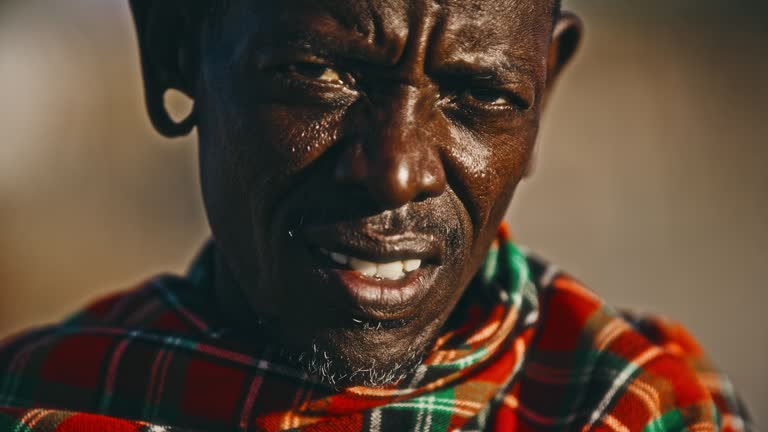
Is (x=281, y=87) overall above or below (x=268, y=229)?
above

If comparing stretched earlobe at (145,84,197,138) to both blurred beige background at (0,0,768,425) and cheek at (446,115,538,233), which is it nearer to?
cheek at (446,115,538,233)

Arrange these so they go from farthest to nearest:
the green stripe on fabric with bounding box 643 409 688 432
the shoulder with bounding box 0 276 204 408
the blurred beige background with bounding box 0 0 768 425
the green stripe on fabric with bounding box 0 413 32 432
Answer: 1. the blurred beige background with bounding box 0 0 768 425
2. the shoulder with bounding box 0 276 204 408
3. the green stripe on fabric with bounding box 643 409 688 432
4. the green stripe on fabric with bounding box 0 413 32 432

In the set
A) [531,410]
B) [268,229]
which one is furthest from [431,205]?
[531,410]

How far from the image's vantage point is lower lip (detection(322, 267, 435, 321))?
172 cm

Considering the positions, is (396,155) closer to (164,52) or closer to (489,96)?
(489,96)

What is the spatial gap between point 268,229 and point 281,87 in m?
0.30

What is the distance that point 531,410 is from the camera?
2.13m

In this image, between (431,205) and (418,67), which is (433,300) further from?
(418,67)

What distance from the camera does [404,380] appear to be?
1976 mm

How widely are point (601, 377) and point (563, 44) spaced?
849mm

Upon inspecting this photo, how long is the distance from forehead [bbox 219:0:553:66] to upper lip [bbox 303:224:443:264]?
36cm

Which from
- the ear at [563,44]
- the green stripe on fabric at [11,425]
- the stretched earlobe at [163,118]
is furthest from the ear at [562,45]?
the green stripe on fabric at [11,425]

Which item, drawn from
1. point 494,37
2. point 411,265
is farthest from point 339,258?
point 494,37

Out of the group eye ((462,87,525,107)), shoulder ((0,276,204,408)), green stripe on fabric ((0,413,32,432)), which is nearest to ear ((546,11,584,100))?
eye ((462,87,525,107))
